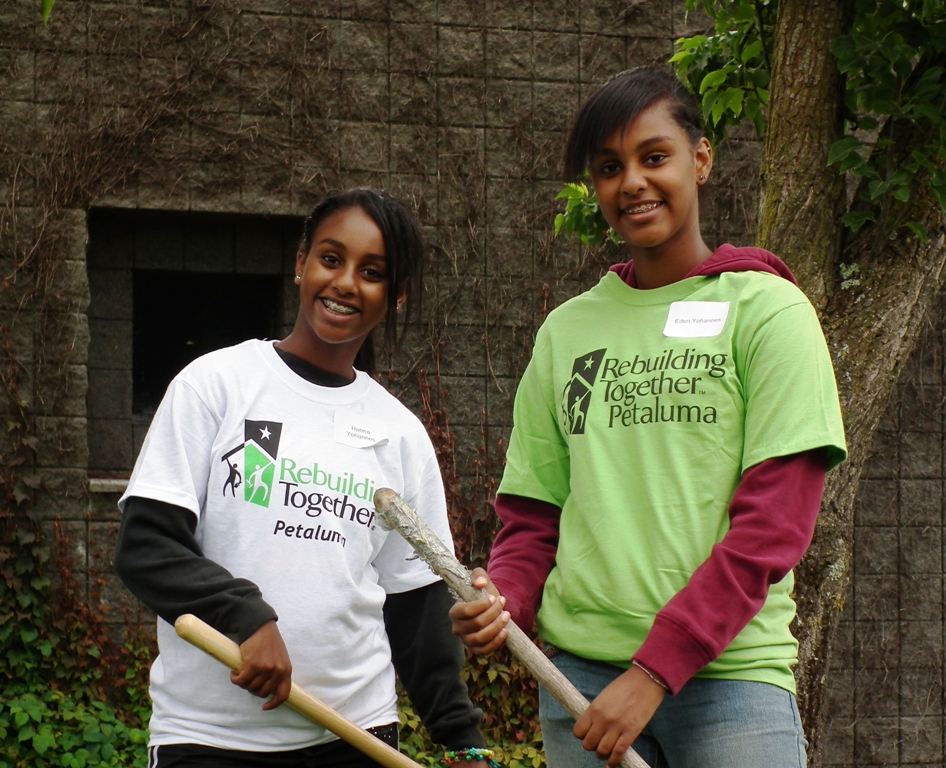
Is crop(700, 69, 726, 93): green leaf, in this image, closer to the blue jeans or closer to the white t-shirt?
the white t-shirt

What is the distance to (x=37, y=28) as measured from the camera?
5.06 meters

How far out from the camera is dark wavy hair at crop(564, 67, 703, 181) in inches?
76.0

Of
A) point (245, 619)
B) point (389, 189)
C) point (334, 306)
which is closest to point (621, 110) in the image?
point (334, 306)

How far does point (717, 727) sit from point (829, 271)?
176 cm

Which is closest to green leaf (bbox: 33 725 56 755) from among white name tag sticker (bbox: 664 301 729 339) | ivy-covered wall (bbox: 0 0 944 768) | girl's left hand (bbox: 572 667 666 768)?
ivy-covered wall (bbox: 0 0 944 768)

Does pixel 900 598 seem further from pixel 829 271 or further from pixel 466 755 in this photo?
pixel 466 755

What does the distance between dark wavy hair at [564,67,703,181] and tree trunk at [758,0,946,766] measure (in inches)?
49.0

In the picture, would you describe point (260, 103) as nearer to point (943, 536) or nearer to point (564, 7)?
point (564, 7)

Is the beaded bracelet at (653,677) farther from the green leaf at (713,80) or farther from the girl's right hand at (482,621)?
the green leaf at (713,80)

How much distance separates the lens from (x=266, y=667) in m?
1.87

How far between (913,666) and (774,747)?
4.46m

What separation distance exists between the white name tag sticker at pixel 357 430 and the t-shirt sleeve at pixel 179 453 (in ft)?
0.73

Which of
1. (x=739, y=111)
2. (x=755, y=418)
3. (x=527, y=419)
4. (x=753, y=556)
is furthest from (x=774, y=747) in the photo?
(x=739, y=111)

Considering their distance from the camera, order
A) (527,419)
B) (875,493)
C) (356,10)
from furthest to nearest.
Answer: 1. (875,493)
2. (356,10)
3. (527,419)
